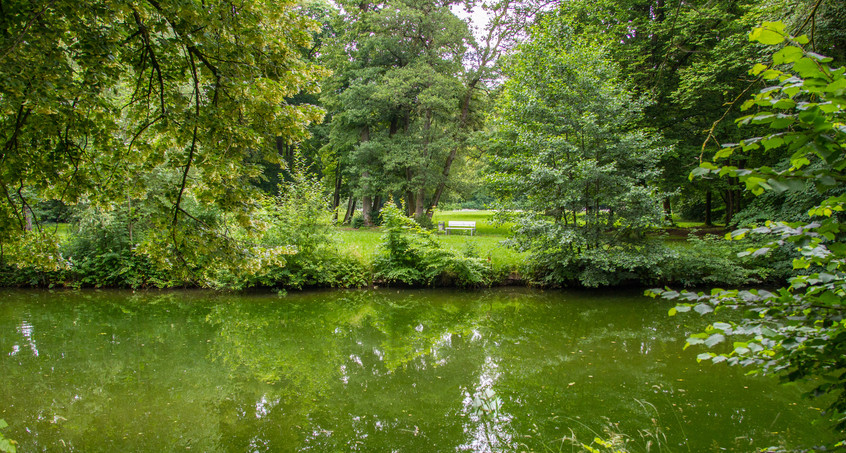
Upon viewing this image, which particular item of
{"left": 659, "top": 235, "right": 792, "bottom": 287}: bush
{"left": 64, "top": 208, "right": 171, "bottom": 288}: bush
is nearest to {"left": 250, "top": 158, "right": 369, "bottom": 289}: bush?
{"left": 64, "top": 208, "right": 171, "bottom": 288}: bush

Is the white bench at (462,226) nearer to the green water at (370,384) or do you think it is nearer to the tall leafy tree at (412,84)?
the tall leafy tree at (412,84)

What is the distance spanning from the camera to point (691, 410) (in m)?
4.45

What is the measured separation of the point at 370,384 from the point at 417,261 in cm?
623

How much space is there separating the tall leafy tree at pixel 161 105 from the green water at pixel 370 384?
1.71 meters

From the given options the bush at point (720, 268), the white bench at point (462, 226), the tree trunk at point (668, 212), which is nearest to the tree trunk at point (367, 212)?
the white bench at point (462, 226)

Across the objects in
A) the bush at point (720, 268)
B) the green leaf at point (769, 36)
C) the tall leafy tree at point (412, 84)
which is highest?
the tall leafy tree at point (412, 84)

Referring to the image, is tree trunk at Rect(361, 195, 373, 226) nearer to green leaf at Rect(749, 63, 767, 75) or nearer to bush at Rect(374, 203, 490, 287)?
bush at Rect(374, 203, 490, 287)

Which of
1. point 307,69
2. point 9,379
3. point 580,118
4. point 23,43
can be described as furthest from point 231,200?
point 580,118

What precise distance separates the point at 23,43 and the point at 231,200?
2.00m

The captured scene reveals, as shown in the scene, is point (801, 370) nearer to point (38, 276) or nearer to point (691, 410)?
point (691, 410)

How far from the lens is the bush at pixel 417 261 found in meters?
10.9

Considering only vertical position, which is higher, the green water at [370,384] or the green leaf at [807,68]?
the green leaf at [807,68]

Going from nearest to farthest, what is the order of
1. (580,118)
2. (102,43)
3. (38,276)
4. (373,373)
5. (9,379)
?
(102,43)
(9,379)
(373,373)
(580,118)
(38,276)

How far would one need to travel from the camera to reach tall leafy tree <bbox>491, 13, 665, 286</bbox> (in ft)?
31.7
